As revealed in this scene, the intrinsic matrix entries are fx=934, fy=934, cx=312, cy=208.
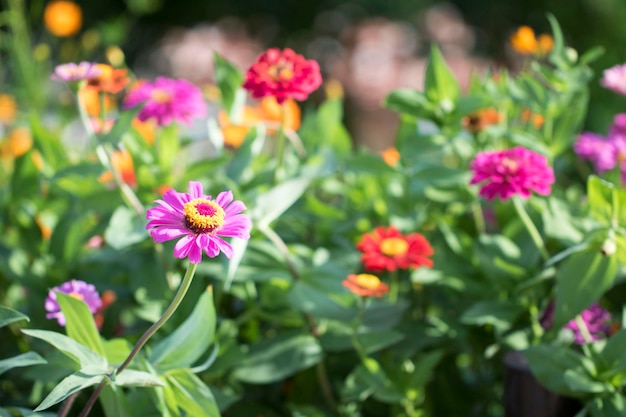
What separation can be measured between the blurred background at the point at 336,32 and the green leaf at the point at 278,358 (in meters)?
4.14

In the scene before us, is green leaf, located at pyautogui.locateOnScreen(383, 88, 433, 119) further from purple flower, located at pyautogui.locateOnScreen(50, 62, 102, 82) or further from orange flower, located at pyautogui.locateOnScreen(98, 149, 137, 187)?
orange flower, located at pyautogui.locateOnScreen(98, 149, 137, 187)

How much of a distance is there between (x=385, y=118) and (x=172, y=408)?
202 inches

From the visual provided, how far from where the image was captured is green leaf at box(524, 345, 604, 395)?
3.16ft

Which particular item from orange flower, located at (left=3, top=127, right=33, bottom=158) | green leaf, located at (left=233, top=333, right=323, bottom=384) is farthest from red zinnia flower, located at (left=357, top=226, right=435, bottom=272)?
orange flower, located at (left=3, top=127, right=33, bottom=158)

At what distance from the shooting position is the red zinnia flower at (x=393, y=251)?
3.48ft

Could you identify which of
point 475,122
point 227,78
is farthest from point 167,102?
point 475,122

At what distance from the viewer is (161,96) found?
3.86 ft

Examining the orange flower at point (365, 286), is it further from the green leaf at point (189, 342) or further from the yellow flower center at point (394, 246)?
the green leaf at point (189, 342)

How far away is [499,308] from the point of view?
108 centimetres

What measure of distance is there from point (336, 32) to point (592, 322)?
17.5 feet

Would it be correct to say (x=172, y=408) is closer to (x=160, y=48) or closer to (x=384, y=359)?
(x=384, y=359)

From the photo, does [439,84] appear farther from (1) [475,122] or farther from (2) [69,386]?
(2) [69,386]

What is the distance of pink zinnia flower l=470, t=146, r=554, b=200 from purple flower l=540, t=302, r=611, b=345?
0.17 metres

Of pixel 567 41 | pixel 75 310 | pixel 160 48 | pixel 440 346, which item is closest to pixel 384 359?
pixel 440 346
